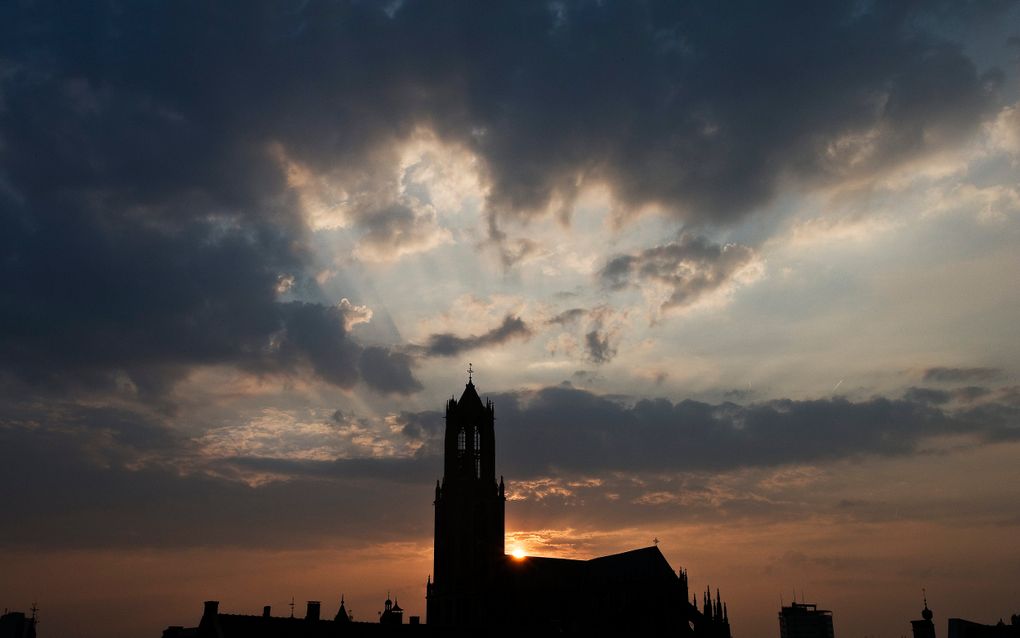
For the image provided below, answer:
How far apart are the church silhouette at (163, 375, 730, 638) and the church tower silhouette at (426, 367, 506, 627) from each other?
114 millimetres

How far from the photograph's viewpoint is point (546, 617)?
10075 cm

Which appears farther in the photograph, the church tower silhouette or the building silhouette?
the church tower silhouette

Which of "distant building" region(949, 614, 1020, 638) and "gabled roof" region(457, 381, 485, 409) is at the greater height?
"gabled roof" region(457, 381, 485, 409)

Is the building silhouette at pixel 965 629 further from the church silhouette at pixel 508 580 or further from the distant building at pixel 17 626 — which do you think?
the distant building at pixel 17 626

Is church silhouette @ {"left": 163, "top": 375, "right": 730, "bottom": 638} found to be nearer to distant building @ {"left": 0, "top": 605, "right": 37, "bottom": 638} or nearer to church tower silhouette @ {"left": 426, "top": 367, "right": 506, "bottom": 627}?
church tower silhouette @ {"left": 426, "top": 367, "right": 506, "bottom": 627}

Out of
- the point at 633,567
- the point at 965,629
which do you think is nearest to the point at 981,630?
the point at 965,629

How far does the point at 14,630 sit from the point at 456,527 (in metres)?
61.0

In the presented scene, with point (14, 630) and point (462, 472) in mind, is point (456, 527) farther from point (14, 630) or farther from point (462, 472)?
point (14, 630)

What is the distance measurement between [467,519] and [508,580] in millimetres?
8477

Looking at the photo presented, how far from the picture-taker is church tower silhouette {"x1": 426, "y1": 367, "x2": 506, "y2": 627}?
105250 millimetres

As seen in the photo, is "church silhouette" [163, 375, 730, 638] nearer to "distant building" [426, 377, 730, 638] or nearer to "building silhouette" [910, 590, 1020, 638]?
"distant building" [426, 377, 730, 638]

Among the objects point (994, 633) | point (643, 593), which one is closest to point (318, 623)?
point (643, 593)

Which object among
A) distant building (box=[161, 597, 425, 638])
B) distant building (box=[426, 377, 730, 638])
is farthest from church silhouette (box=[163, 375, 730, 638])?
distant building (box=[161, 597, 425, 638])

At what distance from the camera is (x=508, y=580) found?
10388 centimetres
